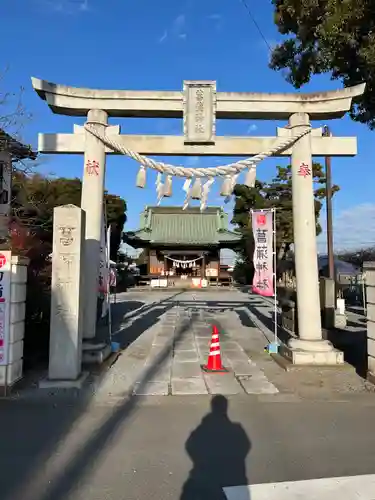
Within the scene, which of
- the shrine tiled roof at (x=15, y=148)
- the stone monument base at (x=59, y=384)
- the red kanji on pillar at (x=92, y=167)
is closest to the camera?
the stone monument base at (x=59, y=384)

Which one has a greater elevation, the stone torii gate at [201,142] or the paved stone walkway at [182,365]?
the stone torii gate at [201,142]

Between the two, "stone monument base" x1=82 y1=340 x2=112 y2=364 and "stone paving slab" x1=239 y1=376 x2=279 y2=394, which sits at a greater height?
"stone monument base" x1=82 y1=340 x2=112 y2=364

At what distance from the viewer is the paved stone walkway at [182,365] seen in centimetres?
654

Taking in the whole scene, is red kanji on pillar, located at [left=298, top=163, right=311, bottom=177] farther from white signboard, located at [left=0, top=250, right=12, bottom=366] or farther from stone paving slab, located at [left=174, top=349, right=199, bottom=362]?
white signboard, located at [left=0, top=250, right=12, bottom=366]

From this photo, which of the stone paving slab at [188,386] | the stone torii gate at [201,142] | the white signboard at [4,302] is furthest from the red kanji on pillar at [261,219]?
the white signboard at [4,302]

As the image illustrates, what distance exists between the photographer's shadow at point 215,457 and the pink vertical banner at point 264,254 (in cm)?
418

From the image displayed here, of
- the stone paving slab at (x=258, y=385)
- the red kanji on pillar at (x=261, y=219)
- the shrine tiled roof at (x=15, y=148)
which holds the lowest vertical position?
the stone paving slab at (x=258, y=385)

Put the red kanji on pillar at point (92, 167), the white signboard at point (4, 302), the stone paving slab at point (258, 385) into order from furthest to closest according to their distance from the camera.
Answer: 1. the red kanji on pillar at point (92, 167)
2. the stone paving slab at point (258, 385)
3. the white signboard at point (4, 302)

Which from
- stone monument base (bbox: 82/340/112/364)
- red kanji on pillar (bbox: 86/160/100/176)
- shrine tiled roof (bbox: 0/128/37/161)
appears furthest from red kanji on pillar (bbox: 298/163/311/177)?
shrine tiled roof (bbox: 0/128/37/161)

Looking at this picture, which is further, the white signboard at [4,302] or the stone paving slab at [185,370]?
the stone paving slab at [185,370]

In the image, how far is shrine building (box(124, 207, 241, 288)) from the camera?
35.0 m

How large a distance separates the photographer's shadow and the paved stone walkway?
1.40 m

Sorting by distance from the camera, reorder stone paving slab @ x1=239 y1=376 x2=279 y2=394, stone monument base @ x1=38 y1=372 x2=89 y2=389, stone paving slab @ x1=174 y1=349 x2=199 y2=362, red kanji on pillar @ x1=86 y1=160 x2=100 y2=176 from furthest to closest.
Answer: stone paving slab @ x1=174 y1=349 x2=199 y2=362 → red kanji on pillar @ x1=86 y1=160 x2=100 y2=176 → stone paving slab @ x1=239 y1=376 x2=279 y2=394 → stone monument base @ x1=38 y1=372 x2=89 y2=389

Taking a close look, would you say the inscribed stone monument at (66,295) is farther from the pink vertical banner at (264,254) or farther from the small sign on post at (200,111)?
the pink vertical banner at (264,254)
